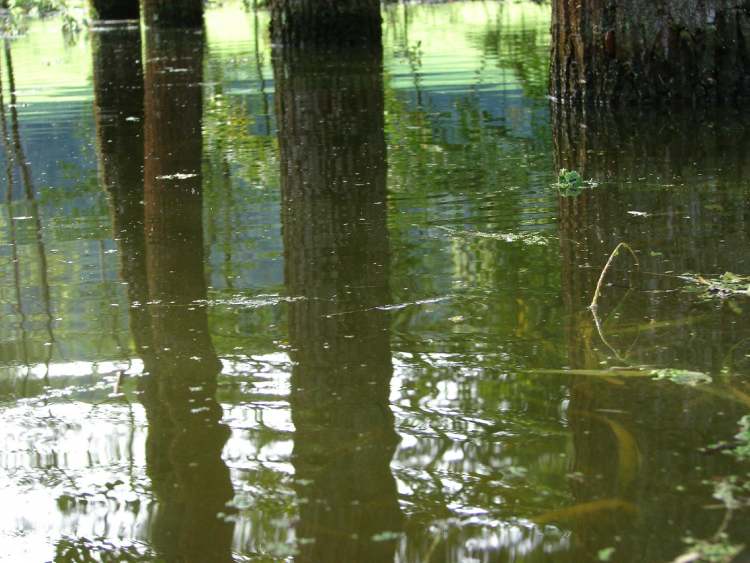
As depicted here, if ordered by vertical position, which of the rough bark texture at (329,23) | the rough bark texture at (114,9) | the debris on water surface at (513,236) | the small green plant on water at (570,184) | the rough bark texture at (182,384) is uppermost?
the rough bark texture at (114,9)

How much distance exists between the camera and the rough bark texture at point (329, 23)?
44.8 feet

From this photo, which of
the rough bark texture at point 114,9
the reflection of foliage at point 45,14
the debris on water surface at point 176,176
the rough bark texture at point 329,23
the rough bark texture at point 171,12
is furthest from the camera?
the rough bark texture at point 114,9

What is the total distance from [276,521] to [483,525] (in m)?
0.42

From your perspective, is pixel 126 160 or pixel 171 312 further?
pixel 126 160

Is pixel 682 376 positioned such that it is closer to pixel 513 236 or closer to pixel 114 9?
pixel 513 236

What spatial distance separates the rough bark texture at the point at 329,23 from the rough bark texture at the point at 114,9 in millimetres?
10678

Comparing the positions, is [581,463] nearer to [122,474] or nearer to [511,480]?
[511,480]

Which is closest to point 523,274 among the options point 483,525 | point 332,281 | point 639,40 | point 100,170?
point 332,281

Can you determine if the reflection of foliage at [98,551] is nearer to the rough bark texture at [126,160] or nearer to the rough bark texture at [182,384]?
the rough bark texture at [182,384]

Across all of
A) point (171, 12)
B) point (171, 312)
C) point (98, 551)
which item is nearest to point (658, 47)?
point (171, 312)

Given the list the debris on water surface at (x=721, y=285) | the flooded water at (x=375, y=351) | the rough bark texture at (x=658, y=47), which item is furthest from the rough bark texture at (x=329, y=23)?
the debris on water surface at (x=721, y=285)

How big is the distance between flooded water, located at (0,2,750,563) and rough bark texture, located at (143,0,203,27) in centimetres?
1393

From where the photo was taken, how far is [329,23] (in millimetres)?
13617

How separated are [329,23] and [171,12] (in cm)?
741
